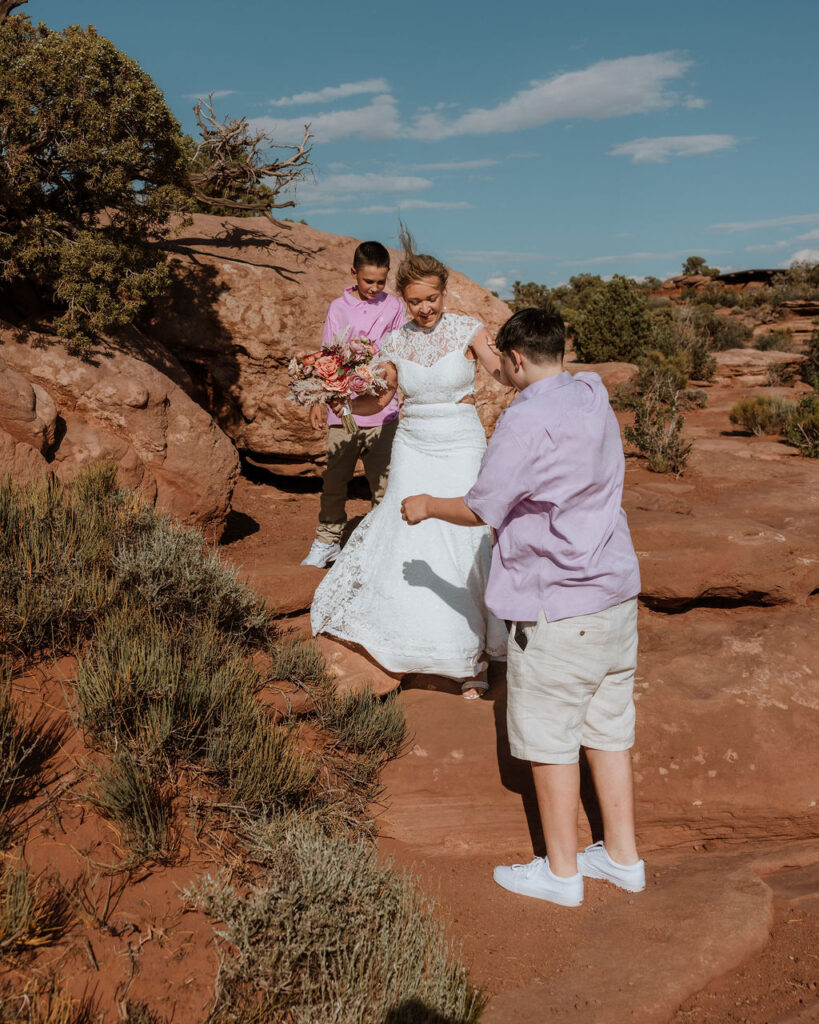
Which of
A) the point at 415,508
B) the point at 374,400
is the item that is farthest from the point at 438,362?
the point at 415,508

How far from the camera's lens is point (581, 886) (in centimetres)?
310

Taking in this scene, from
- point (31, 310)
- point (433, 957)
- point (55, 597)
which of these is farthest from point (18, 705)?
point (31, 310)

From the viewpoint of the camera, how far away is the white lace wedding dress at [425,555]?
445 cm

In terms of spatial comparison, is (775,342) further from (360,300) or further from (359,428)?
(359,428)

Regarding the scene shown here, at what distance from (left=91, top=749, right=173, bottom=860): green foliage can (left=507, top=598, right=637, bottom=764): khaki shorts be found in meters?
1.41

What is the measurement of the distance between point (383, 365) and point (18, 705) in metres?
2.80

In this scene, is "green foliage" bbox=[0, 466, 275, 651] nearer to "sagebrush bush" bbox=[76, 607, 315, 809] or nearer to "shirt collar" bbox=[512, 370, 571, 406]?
"sagebrush bush" bbox=[76, 607, 315, 809]

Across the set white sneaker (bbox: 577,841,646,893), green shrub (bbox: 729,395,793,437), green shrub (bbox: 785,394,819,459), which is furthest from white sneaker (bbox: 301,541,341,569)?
green shrub (bbox: 729,395,793,437)

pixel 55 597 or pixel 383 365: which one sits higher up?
pixel 383 365

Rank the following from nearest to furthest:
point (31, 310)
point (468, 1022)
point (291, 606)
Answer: point (468, 1022)
point (291, 606)
point (31, 310)

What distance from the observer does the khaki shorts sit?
116 inches

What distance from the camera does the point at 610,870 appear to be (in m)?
3.26

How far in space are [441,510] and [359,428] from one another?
2818mm

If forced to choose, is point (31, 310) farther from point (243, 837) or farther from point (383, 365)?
point (243, 837)
